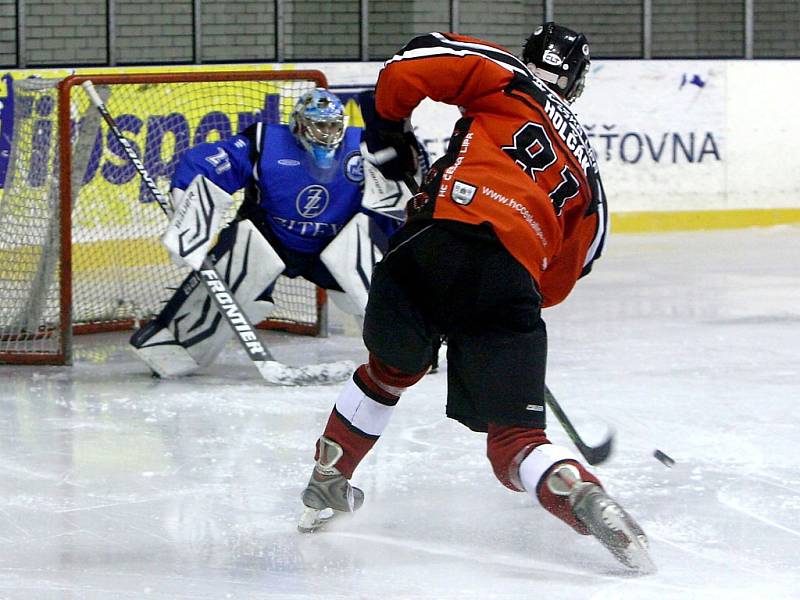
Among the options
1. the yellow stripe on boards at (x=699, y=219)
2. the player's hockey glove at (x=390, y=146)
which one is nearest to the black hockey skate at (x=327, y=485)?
the player's hockey glove at (x=390, y=146)

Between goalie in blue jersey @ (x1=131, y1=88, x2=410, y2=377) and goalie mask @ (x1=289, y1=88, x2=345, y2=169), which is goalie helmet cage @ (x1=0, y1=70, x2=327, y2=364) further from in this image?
goalie mask @ (x1=289, y1=88, x2=345, y2=169)

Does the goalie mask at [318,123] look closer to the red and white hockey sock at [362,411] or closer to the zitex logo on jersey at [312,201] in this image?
the zitex logo on jersey at [312,201]

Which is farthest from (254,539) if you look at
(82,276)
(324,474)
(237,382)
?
(82,276)

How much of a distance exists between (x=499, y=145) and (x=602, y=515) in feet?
2.17

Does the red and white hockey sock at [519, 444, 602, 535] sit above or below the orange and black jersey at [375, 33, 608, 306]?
below

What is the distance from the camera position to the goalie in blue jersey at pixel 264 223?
4.45 m

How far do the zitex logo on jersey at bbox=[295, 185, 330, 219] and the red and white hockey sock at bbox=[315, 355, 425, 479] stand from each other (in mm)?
1887

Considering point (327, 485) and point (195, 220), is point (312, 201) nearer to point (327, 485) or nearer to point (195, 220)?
point (195, 220)

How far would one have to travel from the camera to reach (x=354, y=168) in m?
4.68

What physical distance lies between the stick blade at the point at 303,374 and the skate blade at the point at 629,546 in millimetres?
1936

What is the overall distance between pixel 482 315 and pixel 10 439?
164 centimetres

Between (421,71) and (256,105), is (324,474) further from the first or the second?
(256,105)

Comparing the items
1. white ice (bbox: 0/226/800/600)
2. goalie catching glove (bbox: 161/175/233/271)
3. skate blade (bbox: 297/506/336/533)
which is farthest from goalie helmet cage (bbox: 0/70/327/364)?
skate blade (bbox: 297/506/336/533)

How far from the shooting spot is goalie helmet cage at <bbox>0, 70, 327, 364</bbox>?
4797 millimetres
